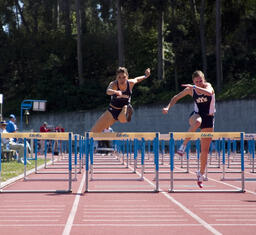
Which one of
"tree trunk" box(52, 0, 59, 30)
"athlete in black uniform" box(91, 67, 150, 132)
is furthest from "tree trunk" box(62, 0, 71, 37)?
"athlete in black uniform" box(91, 67, 150, 132)

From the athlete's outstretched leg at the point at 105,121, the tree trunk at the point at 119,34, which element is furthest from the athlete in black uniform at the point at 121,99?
the tree trunk at the point at 119,34

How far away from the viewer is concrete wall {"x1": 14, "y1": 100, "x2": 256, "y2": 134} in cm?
3319

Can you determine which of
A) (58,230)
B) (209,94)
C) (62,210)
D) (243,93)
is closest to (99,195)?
(62,210)

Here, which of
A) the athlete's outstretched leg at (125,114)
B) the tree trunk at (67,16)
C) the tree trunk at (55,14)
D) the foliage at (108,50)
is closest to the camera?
the athlete's outstretched leg at (125,114)

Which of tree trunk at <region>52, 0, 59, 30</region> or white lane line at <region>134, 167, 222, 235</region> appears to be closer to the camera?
white lane line at <region>134, 167, 222, 235</region>

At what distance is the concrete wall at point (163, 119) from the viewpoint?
33.2 m

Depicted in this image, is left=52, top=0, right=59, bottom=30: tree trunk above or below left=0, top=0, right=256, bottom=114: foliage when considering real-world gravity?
above

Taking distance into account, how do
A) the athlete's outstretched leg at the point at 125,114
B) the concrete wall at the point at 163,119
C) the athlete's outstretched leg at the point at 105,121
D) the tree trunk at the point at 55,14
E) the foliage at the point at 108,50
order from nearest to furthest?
the athlete's outstretched leg at the point at 125,114 < the athlete's outstretched leg at the point at 105,121 < the concrete wall at the point at 163,119 < the foliage at the point at 108,50 < the tree trunk at the point at 55,14

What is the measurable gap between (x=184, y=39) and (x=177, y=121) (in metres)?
9.29

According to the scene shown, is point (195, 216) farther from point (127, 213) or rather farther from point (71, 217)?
point (71, 217)

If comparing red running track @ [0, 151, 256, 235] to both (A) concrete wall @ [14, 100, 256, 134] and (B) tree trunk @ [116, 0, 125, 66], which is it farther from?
(B) tree trunk @ [116, 0, 125, 66]

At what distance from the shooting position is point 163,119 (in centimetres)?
3700

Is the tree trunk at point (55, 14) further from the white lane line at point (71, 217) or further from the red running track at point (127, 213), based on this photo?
the white lane line at point (71, 217)

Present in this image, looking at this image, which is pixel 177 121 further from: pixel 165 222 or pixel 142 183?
pixel 165 222
